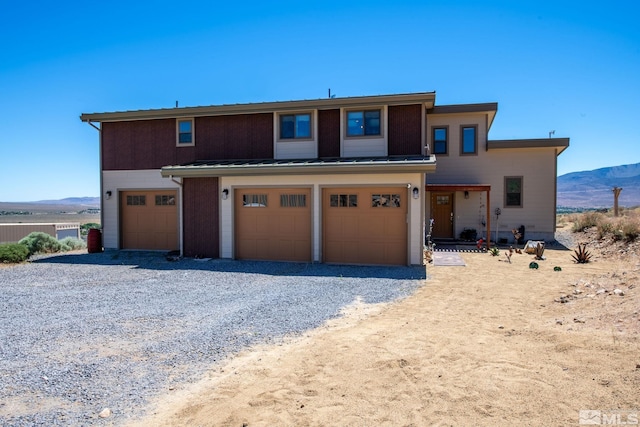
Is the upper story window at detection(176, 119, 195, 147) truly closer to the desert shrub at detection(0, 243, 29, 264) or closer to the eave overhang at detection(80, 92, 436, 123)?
the eave overhang at detection(80, 92, 436, 123)

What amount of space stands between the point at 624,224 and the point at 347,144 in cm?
1130

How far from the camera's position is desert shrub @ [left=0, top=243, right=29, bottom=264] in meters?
11.3

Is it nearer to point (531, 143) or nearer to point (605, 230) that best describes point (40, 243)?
point (531, 143)

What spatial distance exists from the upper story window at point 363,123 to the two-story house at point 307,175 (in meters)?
0.03

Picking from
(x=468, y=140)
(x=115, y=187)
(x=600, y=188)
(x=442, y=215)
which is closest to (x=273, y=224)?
(x=115, y=187)

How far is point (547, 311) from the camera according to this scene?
6.20 meters

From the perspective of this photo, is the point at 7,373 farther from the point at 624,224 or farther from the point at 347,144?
the point at 624,224

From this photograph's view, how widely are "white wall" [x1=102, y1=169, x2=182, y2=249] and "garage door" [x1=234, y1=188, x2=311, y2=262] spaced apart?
420cm

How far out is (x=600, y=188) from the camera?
14925 centimetres

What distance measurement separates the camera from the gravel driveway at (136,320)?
3561 millimetres

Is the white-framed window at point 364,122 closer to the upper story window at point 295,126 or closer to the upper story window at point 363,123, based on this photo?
the upper story window at point 363,123

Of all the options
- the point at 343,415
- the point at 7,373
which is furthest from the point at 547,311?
the point at 7,373

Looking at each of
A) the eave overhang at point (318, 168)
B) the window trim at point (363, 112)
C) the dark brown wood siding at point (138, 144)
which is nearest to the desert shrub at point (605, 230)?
the eave overhang at point (318, 168)

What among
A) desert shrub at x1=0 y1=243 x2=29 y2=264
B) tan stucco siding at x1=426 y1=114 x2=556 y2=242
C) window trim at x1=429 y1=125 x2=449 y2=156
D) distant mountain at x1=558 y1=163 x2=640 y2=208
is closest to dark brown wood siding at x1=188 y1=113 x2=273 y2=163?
desert shrub at x1=0 y1=243 x2=29 y2=264
